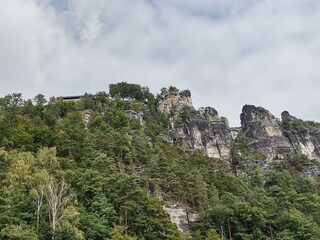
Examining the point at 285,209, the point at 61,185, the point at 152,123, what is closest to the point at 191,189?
the point at 285,209

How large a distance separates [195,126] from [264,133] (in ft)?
39.5

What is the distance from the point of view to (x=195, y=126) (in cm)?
6788

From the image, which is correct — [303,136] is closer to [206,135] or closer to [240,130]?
[240,130]

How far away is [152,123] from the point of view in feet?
→ 203

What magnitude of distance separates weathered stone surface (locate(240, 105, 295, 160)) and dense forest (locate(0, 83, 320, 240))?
474cm

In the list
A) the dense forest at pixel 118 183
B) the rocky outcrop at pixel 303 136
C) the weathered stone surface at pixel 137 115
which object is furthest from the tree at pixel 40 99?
the rocky outcrop at pixel 303 136

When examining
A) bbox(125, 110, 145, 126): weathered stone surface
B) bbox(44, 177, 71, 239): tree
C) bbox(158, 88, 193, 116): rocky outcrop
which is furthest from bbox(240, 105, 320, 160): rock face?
bbox(44, 177, 71, 239): tree

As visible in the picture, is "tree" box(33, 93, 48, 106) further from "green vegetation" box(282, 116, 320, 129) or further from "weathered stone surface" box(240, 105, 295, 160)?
"green vegetation" box(282, 116, 320, 129)

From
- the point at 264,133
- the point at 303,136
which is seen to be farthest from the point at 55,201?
the point at 303,136

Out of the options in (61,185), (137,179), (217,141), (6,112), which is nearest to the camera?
(61,185)

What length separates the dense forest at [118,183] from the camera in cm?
2947

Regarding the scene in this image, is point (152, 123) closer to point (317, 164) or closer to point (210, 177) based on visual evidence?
point (210, 177)

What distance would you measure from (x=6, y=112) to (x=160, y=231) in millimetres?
27927

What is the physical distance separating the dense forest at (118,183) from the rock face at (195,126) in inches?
132
